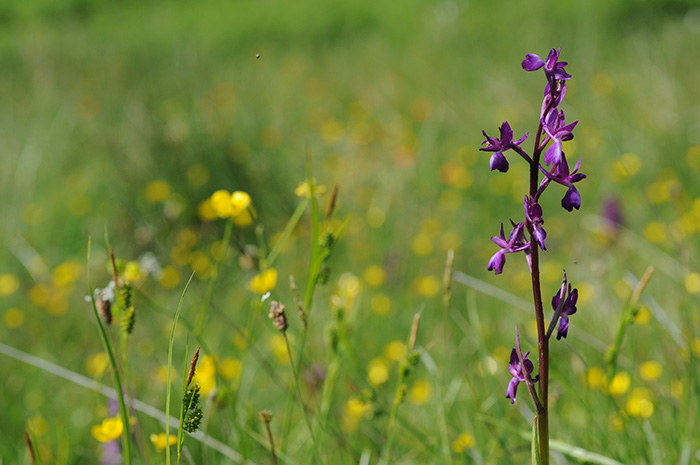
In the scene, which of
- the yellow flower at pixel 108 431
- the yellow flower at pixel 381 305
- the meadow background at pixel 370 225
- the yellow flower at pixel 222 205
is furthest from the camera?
the yellow flower at pixel 381 305

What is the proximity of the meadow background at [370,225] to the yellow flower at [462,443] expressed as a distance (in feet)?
0.05

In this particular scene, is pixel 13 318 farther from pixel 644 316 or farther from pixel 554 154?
pixel 554 154

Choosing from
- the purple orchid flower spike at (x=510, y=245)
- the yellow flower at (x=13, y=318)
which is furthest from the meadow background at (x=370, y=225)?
the purple orchid flower spike at (x=510, y=245)

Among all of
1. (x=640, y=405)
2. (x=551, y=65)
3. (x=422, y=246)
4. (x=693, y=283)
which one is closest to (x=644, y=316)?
(x=693, y=283)

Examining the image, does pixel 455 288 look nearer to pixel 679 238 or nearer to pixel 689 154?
pixel 679 238

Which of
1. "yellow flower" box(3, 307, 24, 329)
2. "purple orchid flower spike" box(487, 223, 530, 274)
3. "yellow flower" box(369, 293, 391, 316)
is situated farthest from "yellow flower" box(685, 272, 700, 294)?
"yellow flower" box(3, 307, 24, 329)

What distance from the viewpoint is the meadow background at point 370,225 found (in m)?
1.59

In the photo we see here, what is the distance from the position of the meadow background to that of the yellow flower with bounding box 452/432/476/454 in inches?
0.6

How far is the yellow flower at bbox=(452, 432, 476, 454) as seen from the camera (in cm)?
135

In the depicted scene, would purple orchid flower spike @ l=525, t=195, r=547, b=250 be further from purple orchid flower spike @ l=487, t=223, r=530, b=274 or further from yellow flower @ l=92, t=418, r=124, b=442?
yellow flower @ l=92, t=418, r=124, b=442

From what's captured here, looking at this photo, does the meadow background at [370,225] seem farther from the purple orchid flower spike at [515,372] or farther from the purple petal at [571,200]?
the purple petal at [571,200]

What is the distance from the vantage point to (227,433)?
5.95ft

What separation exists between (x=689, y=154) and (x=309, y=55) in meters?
4.58

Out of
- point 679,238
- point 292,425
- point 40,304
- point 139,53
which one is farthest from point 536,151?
point 139,53
